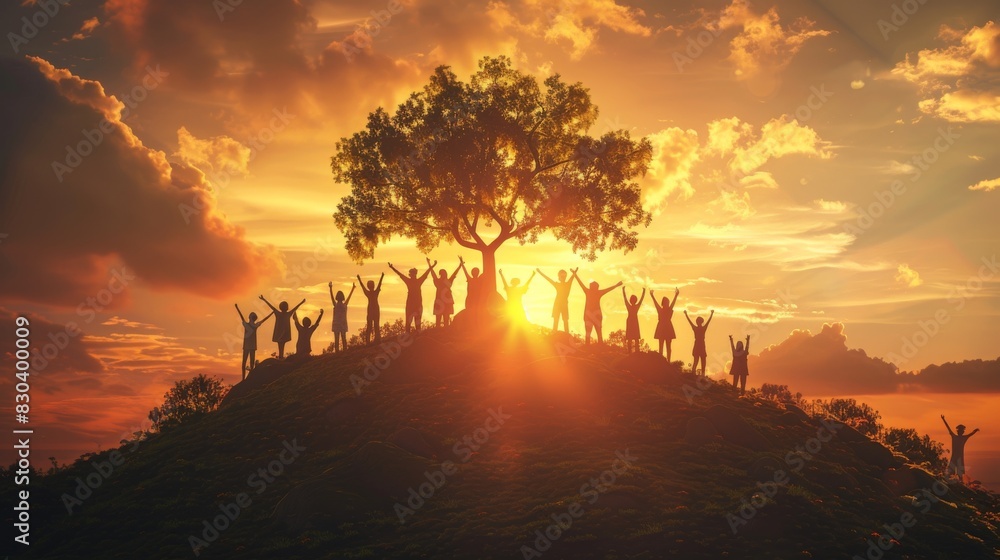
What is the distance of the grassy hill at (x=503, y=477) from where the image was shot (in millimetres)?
22047

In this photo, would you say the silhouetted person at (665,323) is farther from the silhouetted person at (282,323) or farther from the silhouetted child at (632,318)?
the silhouetted person at (282,323)

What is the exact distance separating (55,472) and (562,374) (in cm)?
2333

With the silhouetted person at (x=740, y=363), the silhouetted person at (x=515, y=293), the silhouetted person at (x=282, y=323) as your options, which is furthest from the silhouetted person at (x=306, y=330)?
the silhouetted person at (x=740, y=363)

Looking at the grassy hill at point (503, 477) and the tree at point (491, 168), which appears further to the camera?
the tree at point (491, 168)

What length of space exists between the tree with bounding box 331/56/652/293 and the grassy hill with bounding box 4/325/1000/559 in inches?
504

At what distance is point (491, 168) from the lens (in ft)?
159

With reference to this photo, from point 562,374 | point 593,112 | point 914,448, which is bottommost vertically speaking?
point 914,448

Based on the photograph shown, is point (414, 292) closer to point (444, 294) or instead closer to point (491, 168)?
point (444, 294)

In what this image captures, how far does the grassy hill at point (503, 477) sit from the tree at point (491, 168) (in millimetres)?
12797

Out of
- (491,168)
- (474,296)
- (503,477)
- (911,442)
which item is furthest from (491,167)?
(911,442)

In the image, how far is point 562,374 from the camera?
34719mm

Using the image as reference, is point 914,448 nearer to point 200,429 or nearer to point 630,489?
point 630,489

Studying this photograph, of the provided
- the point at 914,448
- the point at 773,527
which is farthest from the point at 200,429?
the point at 914,448

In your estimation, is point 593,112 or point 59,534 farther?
point 593,112
